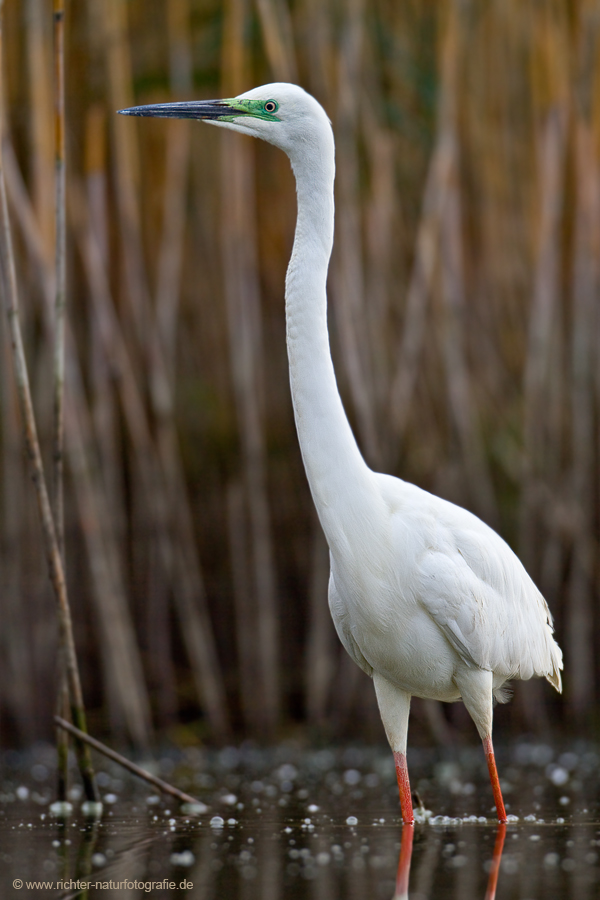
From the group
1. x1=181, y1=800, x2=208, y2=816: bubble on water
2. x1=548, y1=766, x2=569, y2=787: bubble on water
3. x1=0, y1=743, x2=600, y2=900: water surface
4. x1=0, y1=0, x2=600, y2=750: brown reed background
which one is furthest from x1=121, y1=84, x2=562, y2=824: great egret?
x1=0, y1=0, x2=600, y2=750: brown reed background

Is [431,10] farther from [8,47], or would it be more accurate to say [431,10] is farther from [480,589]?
[480,589]

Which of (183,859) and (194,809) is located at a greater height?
(183,859)

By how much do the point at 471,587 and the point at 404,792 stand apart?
0.65 m

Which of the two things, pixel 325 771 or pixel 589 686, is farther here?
pixel 589 686

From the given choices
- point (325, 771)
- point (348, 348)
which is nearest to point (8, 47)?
point (348, 348)

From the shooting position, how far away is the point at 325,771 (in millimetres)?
4504

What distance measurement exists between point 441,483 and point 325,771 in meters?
1.63

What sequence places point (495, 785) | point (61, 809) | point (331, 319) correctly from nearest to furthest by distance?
point (495, 785), point (61, 809), point (331, 319)

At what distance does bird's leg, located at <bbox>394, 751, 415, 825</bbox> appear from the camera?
118 inches

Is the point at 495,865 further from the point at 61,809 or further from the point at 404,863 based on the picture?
the point at 61,809

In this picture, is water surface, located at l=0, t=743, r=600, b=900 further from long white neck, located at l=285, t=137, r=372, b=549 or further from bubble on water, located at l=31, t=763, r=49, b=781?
→ long white neck, located at l=285, t=137, r=372, b=549

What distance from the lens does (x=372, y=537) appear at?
9.53 ft

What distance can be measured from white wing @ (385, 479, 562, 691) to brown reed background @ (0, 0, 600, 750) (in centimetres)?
138

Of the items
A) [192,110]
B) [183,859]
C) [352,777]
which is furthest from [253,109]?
[352,777]
